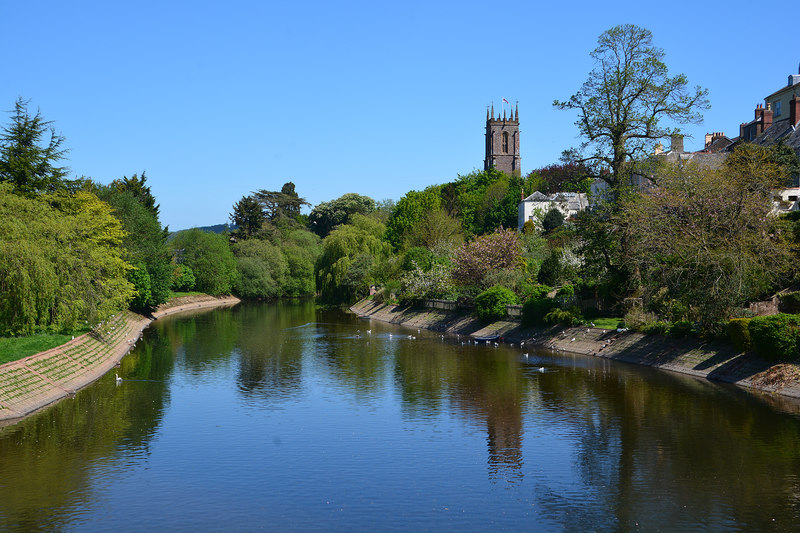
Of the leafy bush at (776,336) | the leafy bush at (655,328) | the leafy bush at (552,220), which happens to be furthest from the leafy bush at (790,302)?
the leafy bush at (552,220)

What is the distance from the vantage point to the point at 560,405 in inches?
1508

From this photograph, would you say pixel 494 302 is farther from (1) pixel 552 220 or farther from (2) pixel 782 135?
(1) pixel 552 220

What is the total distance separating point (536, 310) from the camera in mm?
67000

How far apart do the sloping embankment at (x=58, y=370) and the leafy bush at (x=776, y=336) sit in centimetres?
3790

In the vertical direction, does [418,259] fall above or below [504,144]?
below

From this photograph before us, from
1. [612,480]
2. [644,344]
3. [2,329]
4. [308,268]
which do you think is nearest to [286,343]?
[2,329]

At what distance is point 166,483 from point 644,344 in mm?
36827

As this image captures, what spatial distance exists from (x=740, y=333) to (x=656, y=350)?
863 cm

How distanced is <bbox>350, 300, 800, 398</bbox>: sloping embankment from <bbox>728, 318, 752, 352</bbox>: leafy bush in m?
0.58

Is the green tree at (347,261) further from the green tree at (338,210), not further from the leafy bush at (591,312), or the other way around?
the green tree at (338,210)

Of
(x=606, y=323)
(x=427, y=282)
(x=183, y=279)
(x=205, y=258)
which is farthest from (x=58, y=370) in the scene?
(x=205, y=258)

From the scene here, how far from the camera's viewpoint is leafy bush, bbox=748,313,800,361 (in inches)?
1529

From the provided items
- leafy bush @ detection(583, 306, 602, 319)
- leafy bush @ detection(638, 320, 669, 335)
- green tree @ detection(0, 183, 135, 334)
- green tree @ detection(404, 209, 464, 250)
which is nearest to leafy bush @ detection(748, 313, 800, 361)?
leafy bush @ detection(638, 320, 669, 335)

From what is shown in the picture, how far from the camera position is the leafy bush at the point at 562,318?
62219 mm
